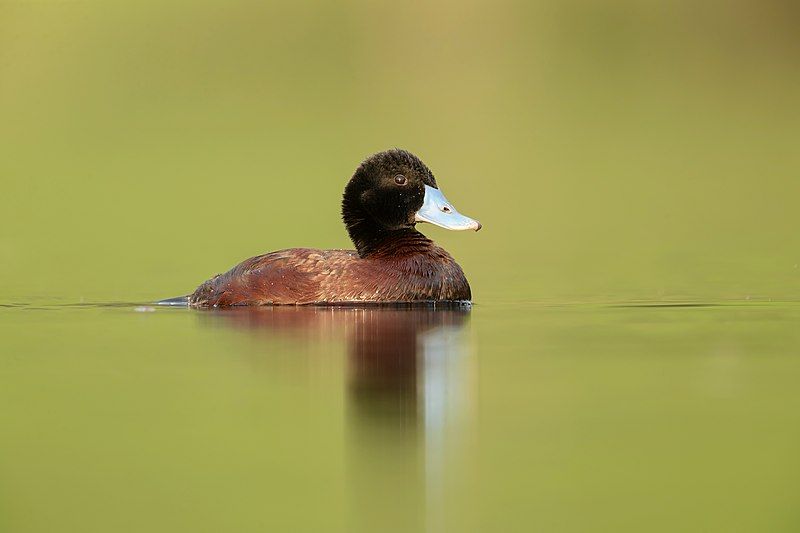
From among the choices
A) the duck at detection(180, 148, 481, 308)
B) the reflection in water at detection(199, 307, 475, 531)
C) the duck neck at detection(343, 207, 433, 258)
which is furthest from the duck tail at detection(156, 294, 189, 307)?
the duck neck at detection(343, 207, 433, 258)

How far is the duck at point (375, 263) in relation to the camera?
12070 mm

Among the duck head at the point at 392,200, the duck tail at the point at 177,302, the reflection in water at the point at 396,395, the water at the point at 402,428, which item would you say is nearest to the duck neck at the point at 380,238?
the duck head at the point at 392,200

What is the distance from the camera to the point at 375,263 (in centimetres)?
1231

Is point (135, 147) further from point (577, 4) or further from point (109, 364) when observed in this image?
point (109, 364)

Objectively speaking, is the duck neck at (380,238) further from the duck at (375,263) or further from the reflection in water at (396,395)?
the reflection in water at (396,395)

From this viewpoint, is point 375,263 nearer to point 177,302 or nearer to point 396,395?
point 177,302

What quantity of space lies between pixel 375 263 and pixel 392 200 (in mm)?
676

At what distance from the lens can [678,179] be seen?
2550 centimetres

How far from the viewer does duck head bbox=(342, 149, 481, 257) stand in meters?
12.7

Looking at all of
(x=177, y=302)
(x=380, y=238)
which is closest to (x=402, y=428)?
(x=380, y=238)

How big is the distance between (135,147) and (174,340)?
2061 cm

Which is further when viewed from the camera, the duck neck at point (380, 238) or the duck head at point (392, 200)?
the duck head at point (392, 200)

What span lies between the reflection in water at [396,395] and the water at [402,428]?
0.02 metres

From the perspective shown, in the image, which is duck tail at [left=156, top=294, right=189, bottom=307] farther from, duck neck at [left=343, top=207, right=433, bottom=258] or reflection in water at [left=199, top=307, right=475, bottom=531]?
duck neck at [left=343, top=207, right=433, bottom=258]
